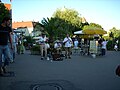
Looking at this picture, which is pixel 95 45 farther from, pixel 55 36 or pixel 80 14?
pixel 80 14

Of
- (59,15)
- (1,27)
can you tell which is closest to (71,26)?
(59,15)

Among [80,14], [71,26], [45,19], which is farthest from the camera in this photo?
[80,14]

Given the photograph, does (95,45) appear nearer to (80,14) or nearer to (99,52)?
(99,52)

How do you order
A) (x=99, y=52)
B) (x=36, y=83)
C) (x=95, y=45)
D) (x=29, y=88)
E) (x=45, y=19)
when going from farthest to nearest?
(x=45, y=19)
(x=99, y=52)
(x=95, y=45)
(x=36, y=83)
(x=29, y=88)

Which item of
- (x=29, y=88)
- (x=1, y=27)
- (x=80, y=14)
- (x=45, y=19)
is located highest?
(x=80, y=14)

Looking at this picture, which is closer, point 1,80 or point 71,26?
point 1,80

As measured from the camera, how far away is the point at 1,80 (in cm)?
773

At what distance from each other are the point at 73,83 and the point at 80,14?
53524mm

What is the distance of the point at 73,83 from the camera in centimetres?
739

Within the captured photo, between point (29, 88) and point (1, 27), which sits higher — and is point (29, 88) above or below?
below

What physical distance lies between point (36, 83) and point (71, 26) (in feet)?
162

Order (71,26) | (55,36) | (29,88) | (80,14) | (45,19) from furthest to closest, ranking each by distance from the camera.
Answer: (80,14) < (71,26) < (45,19) < (55,36) < (29,88)

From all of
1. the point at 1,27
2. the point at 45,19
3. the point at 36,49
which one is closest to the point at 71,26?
the point at 45,19

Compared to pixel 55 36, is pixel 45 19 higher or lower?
higher
